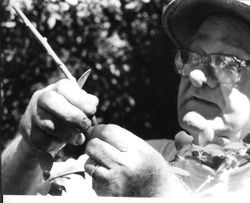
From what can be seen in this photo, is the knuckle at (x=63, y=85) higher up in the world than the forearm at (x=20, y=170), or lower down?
higher up

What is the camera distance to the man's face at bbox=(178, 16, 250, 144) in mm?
1851

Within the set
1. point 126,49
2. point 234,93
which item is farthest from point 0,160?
point 126,49

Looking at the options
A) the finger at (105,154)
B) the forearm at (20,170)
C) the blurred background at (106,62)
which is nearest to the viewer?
the finger at (105,154)

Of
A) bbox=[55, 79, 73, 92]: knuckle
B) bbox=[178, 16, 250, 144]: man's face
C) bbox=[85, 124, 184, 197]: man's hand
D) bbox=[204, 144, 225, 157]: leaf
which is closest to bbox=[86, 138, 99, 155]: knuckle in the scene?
bbox=[85, 124, 184, 197]: man's hand

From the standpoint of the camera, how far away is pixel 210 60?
1933 millimetres

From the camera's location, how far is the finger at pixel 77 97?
146cm

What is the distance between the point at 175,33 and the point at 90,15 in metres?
0.90

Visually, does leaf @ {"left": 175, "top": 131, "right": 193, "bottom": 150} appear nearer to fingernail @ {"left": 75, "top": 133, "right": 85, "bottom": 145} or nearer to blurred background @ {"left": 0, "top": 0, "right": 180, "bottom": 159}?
fingernail @ {"left": 75, "top": 133, "right": 85, "bottom": 145}

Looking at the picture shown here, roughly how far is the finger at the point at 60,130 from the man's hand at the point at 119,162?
4 cm

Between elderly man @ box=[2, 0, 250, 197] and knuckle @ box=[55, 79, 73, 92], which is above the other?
knuckle @ box=[55, 79, 73, 92]

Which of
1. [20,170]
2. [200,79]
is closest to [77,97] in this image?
[20,170]

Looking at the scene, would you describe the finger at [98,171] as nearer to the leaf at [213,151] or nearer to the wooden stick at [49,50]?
the wooden stick at [49,50]

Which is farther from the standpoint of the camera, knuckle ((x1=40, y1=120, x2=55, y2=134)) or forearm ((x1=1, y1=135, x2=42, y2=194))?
forearm ((x1=1, y1=135, x2=42, y2=194))

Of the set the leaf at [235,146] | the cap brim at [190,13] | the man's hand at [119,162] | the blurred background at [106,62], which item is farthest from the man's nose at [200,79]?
the blurred background at [106,62]
